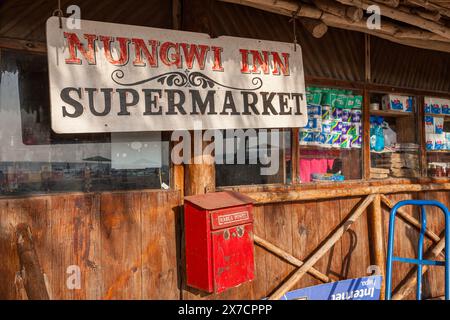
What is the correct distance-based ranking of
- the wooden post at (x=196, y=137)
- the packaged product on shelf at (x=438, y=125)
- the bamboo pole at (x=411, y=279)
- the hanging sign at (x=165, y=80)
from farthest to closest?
the packaged product on shelf at (x=438, y=125), the bamboo pole at (x=411, y=279), the wooden post at (x=196, y=137), the hanging sign at (x=165, y=80)

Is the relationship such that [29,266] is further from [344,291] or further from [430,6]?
[430,6]

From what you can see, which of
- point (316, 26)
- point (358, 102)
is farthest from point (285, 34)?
point (358, 102)

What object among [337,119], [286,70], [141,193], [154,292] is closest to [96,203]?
[141,193]

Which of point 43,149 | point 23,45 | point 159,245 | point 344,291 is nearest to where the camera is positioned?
point 23,45

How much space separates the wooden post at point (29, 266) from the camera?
250 cm

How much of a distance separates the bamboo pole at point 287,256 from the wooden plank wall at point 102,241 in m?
0.89

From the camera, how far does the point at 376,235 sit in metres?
4.57

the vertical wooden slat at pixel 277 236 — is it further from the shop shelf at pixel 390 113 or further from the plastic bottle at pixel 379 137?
the shop shelf at pixel 390 113

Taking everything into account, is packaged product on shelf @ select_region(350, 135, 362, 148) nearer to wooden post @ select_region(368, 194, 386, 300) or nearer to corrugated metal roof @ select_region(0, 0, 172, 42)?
wooden post @ select_region(368, 194, 386, 300)

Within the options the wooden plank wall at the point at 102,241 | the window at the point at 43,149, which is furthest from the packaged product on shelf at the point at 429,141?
the window at the point at 43,149

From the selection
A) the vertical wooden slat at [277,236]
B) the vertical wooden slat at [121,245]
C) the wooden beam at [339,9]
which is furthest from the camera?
the vertical wooden slat at [277,236]

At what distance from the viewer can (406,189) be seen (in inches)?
191

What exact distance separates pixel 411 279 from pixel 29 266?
4.45 metres

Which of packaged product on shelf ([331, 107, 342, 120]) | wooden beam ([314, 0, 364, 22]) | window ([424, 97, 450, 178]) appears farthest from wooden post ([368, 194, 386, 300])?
wooden beam ([314, 0, 364, 22])
